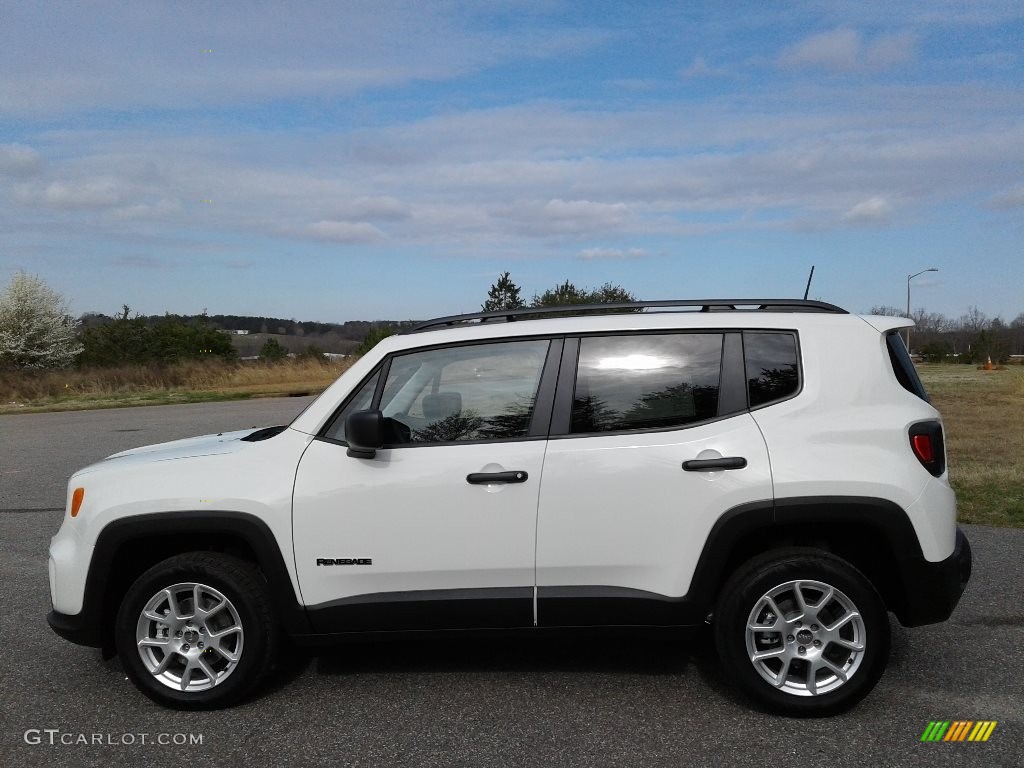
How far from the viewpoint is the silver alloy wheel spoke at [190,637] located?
4.04 meters

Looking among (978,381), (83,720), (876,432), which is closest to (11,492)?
(83,720)

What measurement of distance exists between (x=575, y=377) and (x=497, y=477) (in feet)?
1.97

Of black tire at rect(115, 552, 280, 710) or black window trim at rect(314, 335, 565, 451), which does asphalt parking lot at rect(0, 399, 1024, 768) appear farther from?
black window trim at rect(314, 335, 565, 451)

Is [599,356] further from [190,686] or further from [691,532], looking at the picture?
[190,686]

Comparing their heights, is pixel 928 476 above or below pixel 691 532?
above

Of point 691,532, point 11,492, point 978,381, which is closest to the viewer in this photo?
Answer: point 691,532

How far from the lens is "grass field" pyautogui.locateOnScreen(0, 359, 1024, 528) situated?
9.04 meters

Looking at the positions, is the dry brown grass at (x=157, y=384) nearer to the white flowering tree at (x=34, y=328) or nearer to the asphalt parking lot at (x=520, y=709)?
the white flowering tree at (x=34, y=328)

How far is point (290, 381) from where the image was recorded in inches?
1357

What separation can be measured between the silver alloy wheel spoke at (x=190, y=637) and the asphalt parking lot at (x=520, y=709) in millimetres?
179

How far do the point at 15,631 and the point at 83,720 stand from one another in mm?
1546

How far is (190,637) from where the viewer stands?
13.3 ft

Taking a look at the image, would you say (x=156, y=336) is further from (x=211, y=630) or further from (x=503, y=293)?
(x=211, y=630)

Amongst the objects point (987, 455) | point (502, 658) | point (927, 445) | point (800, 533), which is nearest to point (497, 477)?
point (502, 658)
